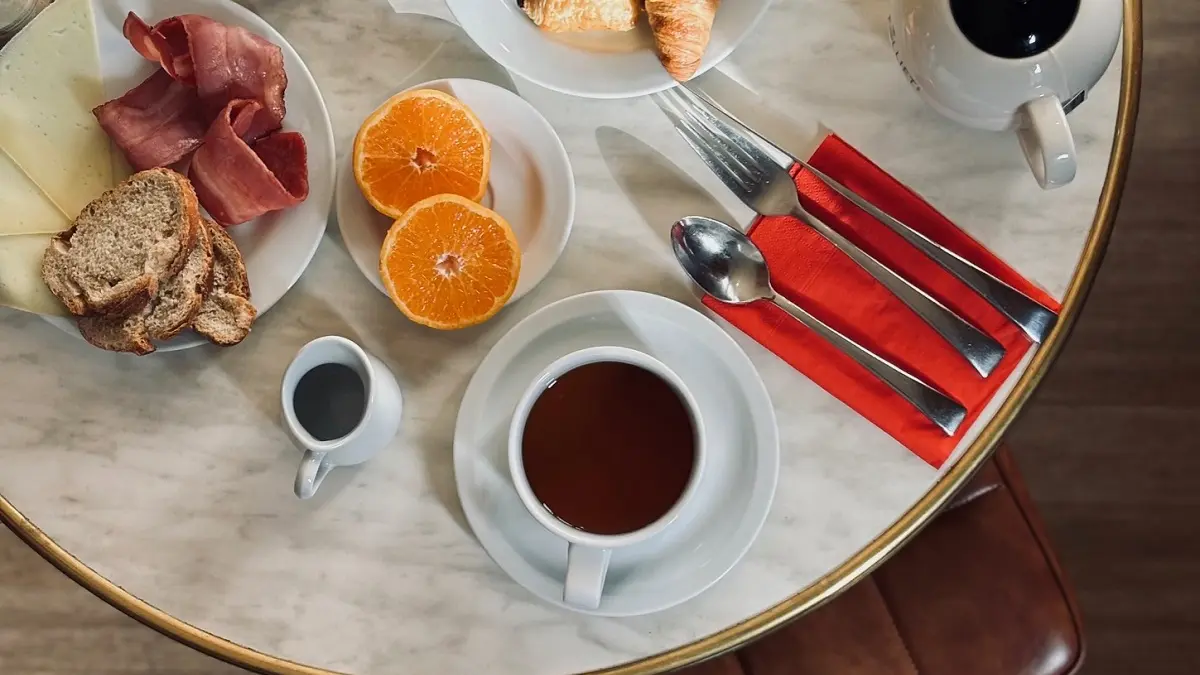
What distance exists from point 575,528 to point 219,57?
55 cm

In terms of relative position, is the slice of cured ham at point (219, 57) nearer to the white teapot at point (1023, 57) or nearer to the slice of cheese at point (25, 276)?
the slice of cheese at point (25, 276)

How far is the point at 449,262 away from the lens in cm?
85

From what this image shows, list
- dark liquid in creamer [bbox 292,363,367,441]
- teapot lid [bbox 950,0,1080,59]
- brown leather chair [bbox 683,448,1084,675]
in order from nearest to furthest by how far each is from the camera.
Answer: teapot lid [bbox 950,0,1080,59] < dark liquid in creamer [bbox 292,363,367,441] < brown leather chair [bbox 683,448,1084,675]

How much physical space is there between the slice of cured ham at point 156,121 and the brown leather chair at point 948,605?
2.62ft

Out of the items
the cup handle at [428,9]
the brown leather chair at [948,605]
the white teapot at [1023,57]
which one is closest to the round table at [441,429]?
the cup handle at [428,9]

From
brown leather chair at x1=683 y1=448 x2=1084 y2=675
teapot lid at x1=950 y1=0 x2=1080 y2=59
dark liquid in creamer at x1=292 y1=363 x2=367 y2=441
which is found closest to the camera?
teapot lid at x1=950 y1=0 x2=1080 y2=59

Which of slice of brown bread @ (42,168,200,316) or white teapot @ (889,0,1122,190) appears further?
slice of brown bread @ (42,168,200,316)

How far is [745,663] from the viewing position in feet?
3.63

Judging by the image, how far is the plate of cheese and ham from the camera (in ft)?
2.86

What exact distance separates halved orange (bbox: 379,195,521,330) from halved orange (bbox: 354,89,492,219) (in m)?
0.04

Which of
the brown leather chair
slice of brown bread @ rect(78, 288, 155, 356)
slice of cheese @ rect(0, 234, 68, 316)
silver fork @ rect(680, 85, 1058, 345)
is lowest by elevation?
the brown leather chair

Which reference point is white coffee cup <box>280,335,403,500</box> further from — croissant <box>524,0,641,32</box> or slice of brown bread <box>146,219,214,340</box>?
croissant <box>524,0,641,32</box>

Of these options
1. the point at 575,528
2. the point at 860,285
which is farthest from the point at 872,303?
the point at 575,528

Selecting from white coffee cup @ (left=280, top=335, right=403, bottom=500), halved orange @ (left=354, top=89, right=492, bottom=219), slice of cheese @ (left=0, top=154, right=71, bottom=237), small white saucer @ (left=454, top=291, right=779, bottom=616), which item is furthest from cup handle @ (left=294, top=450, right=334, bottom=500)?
slice of cheese @ (left=0, top=154, right=71, bottom=237)
